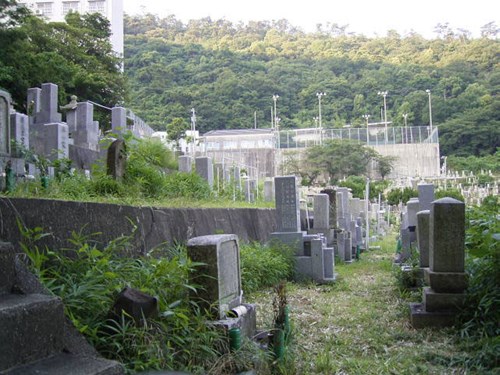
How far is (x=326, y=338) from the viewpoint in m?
5.30

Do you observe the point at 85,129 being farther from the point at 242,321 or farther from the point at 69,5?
the point at 69,5

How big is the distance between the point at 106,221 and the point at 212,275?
4.10ft

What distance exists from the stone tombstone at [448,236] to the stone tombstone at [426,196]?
469 centimetres

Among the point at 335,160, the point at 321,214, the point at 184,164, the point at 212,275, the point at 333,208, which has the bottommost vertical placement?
the point at 212,275

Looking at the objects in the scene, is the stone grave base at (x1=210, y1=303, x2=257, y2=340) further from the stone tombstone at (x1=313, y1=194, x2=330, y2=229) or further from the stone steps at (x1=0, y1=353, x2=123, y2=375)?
the stone tombstone at (x1=313, y1=194, x2=330, y2=229)

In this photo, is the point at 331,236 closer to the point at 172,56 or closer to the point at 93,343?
the point at 93,343

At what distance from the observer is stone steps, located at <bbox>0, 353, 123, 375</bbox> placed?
8.00 ft

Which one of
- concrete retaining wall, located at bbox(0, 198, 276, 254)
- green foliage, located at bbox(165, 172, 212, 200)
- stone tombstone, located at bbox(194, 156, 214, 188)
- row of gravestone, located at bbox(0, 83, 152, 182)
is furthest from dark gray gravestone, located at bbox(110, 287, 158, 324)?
stone tombstone, located at bbox(194, 156, 214, 188)

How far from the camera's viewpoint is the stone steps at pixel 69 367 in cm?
244

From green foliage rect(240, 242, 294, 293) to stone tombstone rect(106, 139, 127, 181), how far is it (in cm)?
234

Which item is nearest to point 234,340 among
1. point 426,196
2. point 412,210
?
point 426,196

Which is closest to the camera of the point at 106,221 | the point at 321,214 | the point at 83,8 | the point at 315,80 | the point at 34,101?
the point at 106,221

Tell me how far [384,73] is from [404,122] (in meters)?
9.95

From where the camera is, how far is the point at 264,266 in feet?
27.7
